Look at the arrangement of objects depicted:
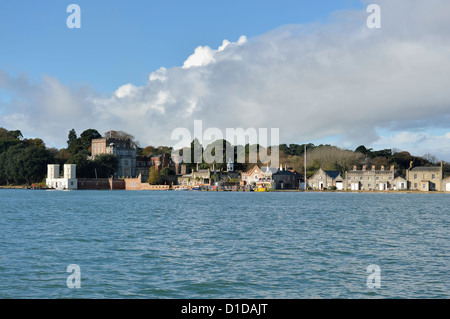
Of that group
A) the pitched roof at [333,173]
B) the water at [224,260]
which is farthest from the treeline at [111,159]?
the water at [224,260]

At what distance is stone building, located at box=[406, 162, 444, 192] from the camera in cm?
8662

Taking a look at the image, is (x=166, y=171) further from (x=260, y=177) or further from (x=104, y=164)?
(x=260, y=177)

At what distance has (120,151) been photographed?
12494 cm

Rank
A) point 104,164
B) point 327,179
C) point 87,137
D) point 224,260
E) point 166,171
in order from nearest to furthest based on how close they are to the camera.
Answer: point 224,260 < point 327,179 < point 104,164 < point 166,171 < point 87,137

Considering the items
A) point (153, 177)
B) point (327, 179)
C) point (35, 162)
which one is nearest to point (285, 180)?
point (327, 179)

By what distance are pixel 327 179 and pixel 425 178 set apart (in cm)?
1827

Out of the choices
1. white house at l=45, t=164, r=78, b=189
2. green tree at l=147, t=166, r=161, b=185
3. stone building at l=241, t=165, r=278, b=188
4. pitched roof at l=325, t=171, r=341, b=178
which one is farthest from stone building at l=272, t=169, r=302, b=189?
white house at l=45, t=164, r=78, b=189

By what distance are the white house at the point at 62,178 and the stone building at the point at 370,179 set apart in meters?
59.3

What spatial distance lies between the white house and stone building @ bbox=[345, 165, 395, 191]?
5928 cm

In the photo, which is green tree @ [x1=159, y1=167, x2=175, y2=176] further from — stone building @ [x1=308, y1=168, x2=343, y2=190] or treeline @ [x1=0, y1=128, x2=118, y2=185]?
stone building @ [x1=308, y1=168, x2=343, y2=190]

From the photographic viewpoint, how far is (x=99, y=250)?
62.5 feet

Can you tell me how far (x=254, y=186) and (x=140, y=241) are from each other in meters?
86.5

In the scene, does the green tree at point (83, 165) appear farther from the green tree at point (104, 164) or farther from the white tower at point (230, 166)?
the white tower at point (230, 166)
